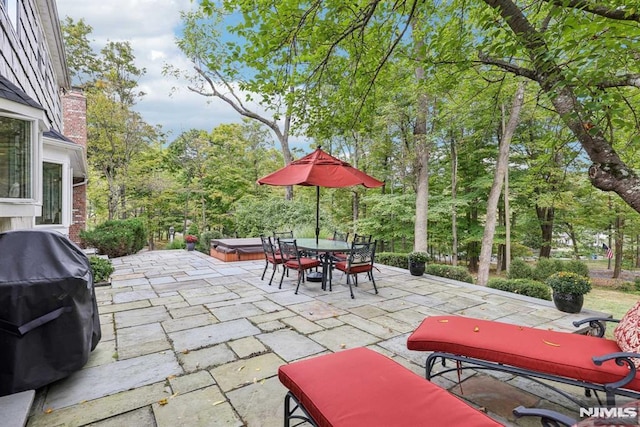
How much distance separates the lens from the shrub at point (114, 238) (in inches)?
358

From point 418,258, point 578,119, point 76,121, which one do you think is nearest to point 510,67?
point 578,119

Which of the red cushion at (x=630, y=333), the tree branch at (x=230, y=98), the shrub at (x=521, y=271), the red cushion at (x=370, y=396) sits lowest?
the shrub at (x=521, y=271)

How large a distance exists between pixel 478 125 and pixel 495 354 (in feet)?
36.9

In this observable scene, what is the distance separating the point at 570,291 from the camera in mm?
4105

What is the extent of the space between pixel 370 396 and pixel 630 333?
189 cm

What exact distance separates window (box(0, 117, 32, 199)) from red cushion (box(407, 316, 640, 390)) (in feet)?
14.5

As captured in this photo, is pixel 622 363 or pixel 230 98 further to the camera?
pixel 230 98

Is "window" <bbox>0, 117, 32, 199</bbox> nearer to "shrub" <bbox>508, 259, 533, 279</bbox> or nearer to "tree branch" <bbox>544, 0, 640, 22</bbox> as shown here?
"tree branch" <bbox>544, 0, 640, 22</bbox>

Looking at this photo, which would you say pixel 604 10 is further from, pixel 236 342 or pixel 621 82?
Result: pixel 236 342

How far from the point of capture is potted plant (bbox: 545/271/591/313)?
4.07 meters

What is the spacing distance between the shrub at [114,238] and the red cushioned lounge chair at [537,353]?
9684 mm

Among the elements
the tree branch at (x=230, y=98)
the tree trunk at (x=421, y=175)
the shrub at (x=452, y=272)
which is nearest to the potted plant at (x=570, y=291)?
the shrub at (x=452, y=272)

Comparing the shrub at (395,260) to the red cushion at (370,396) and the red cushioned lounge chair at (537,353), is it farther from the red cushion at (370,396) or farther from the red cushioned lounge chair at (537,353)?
the red cushion at (370,396)

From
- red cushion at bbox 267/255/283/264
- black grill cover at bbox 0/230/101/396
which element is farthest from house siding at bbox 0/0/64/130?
red cushion at bbox 267/255/283/264
